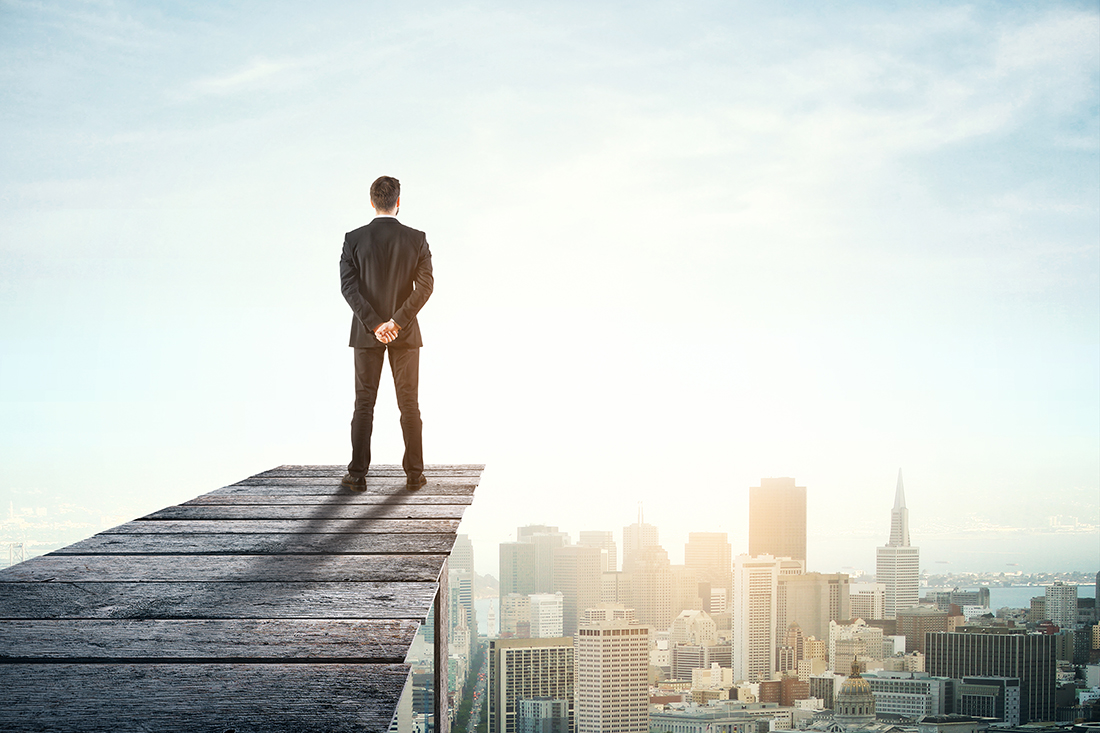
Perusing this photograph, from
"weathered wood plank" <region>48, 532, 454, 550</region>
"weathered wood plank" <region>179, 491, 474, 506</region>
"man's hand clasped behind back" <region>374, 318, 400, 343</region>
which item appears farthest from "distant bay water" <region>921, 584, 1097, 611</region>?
"weathered wood plank" <region>48, 532, 454, 550</region>

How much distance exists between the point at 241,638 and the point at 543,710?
56.1m

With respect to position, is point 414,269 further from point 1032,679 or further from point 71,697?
point 1032,679

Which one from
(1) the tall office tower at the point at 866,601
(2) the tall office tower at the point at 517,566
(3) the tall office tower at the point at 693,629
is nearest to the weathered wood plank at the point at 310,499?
(3) the tall office tower at the point at 693,629

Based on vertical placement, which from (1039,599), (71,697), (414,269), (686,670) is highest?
(414,269)

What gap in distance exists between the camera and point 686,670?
7475 cm

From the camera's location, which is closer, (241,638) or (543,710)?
(241,638)

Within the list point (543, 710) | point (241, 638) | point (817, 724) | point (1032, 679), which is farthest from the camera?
point (1032, 679)

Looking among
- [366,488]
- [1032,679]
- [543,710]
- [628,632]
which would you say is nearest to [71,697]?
[366,488]

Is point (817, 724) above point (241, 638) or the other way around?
the other way around

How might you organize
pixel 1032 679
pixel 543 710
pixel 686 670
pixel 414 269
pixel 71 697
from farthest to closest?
1. pixel 686 670
2. pixel 1032 679
3. pixel 543 710
4. pixel 414 269
5. pixel 71 697

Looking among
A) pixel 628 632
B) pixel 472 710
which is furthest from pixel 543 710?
pixel 628 632

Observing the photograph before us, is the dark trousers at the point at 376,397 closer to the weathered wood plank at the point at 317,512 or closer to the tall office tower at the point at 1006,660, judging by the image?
the weathered wood plank at the point at 317,512

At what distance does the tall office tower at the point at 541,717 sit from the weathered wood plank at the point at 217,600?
53.9 m

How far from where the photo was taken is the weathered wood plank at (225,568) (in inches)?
147
